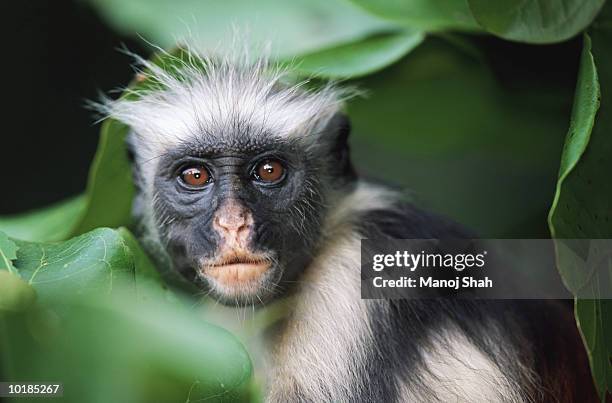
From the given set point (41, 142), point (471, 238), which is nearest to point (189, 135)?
point (471, 238)

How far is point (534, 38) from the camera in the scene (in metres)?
1.47

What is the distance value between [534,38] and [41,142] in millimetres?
1601

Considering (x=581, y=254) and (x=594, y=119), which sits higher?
(x=594, y=119)

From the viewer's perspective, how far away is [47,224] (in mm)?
1804

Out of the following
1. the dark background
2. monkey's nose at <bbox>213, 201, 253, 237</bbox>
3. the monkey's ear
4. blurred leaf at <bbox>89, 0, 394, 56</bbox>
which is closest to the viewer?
monkey's nose at <bbox>213, 201, 253, 237</bbox>

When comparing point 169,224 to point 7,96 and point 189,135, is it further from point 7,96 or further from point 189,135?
point 7,96

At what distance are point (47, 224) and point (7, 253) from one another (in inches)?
24.7

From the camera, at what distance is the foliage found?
106cm

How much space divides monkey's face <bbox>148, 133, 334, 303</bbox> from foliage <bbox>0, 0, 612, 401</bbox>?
0.11 meters

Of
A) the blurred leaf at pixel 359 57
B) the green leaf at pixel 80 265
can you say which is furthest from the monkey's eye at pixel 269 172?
the green leaf at pixel 80 265

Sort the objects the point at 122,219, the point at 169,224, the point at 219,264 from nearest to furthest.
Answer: the point at 219,264 → the point at 169,224 → the point at 122,219

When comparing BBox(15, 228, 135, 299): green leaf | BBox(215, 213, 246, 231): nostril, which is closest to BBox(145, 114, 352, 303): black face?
BBox(215, 213, 246, 231): nostril

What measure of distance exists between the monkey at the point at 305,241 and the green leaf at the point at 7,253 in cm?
32

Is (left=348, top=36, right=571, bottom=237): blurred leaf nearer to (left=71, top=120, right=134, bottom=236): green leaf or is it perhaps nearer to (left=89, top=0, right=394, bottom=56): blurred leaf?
(left=89, top=0, right=394, bottom=56): blurred leaf
